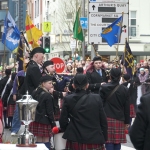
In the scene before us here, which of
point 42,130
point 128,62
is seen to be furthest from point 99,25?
point 42,130

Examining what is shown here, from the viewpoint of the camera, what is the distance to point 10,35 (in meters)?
18.3

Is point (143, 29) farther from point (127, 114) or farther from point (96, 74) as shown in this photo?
point (127, 114)

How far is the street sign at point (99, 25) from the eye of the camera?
2017 cm

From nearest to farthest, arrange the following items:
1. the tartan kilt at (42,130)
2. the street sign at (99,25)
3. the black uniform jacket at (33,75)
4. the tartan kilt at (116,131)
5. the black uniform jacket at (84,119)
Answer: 1. the black uniform jacket at (84,119)
2. the tartan kilt at (42,130)
3. the tartan kilt at (116,131)
4. the black uniform jacket at (33,75)
5. the street sign at (99,25)

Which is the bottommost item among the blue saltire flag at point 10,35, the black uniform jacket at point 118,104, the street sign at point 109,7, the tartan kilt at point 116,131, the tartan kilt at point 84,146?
the tartan kilt at point 116,131

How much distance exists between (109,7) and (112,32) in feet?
4.29

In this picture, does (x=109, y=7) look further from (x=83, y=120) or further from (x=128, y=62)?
(x=83, y=120)

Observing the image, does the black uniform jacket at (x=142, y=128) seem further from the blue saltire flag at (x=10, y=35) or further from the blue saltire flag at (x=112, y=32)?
the blue saltire flag at (x=112, y=32)

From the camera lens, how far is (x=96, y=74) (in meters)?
14.4

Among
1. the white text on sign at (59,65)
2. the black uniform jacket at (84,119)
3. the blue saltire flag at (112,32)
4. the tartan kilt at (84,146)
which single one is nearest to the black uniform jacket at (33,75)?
the black uniform jacket at (84,119)

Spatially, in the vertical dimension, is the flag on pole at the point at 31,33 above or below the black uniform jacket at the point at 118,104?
above

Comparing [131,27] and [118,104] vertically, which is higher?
[131,27]

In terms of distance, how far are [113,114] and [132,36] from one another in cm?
3705

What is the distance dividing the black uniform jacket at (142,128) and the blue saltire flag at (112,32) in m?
13.8
